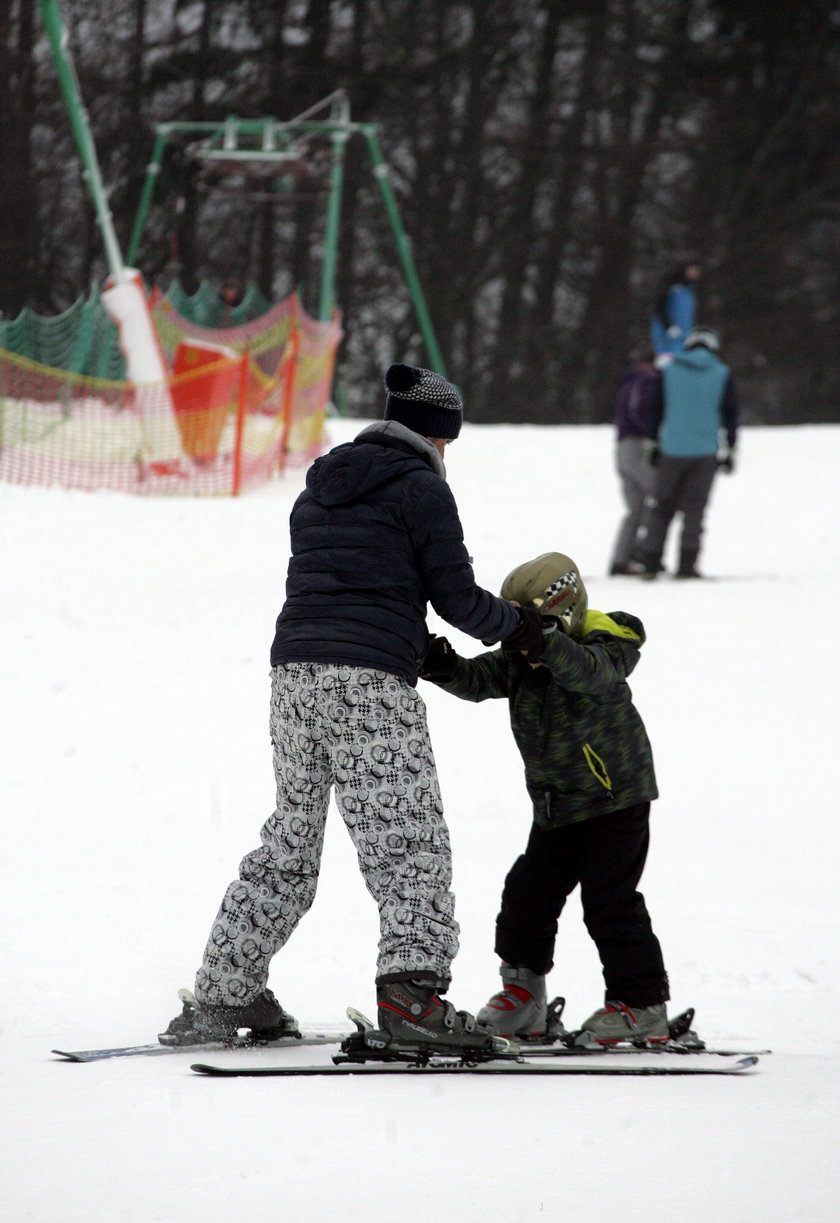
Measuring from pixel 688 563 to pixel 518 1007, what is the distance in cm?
704

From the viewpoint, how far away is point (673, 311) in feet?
49.8

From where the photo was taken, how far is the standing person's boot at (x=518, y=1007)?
3631mm

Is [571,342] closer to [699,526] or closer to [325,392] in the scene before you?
[325,392]

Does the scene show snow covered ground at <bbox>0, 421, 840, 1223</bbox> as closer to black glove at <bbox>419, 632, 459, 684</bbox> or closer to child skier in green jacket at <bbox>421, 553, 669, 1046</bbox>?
child skier in green jacket at <bbox>421, 553, 669, 1046</bbox>

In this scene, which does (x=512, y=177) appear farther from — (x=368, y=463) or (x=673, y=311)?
(x=368, y=463)

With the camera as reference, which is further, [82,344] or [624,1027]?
[82,344]

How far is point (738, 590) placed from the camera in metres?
10.2

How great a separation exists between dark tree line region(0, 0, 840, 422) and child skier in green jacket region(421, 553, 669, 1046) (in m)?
23.3

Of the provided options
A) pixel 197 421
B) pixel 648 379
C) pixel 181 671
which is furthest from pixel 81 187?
pixel 181 671

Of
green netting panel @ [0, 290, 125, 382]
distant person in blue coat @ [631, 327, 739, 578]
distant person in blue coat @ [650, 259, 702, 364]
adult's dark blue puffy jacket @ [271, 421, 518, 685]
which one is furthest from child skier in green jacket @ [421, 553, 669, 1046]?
green netting panel @ [0, 290, 125, 382]

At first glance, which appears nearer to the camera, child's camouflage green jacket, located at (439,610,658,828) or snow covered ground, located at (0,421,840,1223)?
snow covered ground, located at (0,421,840,1223)

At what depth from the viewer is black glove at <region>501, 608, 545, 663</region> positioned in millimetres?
3318

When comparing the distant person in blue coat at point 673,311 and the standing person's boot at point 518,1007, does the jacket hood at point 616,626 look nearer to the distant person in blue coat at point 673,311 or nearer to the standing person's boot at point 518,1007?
the standing person's boot at point 518,1007

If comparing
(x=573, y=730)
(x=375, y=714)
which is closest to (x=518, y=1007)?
(x=573, y=730)
